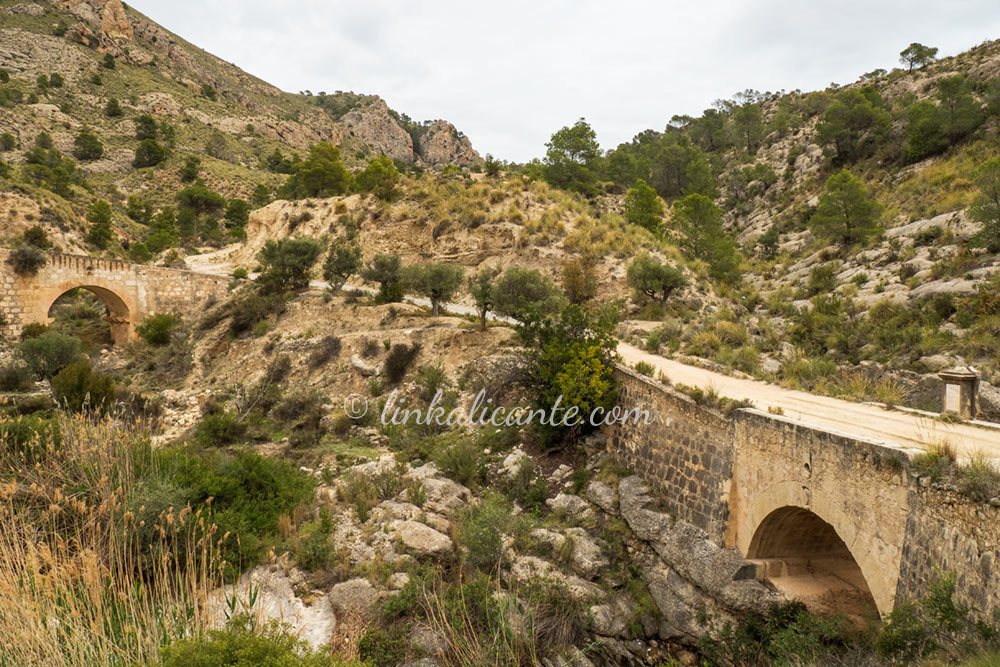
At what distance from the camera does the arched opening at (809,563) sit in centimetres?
702

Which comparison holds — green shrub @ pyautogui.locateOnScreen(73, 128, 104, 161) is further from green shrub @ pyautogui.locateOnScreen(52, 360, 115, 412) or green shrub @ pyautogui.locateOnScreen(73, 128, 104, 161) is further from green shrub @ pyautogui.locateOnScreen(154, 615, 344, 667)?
green shrub @ pyautogui.locateOnScreen(154, 615, 344, 667)

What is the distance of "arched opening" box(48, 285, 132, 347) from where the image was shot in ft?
80.7

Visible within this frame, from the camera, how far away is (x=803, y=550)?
775 cm

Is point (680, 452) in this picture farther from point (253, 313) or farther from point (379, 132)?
point (379, 132)

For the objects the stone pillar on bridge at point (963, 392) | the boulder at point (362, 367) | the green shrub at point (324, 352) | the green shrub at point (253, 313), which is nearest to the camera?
the stone pillar on bridge at point (963, 392)

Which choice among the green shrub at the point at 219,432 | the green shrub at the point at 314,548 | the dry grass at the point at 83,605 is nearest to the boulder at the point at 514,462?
the green shrub at the point at 314,548

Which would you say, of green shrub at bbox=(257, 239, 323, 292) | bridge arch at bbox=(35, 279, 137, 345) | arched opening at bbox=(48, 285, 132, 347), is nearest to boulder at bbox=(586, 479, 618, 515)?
green shrub at bbox=(257, 239, 323, 292)

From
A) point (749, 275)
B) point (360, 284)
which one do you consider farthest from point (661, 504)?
point (749, 275)

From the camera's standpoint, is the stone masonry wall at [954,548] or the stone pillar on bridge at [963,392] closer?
the stone masonry wall at [954,548]

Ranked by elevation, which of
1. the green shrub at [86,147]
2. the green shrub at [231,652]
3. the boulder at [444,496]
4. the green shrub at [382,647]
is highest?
the green shrub at [86,147]

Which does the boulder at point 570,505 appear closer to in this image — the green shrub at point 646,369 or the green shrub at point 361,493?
the green shrub at point 646,369

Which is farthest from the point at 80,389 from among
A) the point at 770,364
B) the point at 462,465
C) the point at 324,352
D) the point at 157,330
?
the point at 770,364

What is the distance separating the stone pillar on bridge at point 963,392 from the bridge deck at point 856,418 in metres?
0.41

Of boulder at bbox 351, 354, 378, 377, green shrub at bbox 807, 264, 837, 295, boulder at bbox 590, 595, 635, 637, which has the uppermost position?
green shrub at bbox 807, 264, 837, 295
